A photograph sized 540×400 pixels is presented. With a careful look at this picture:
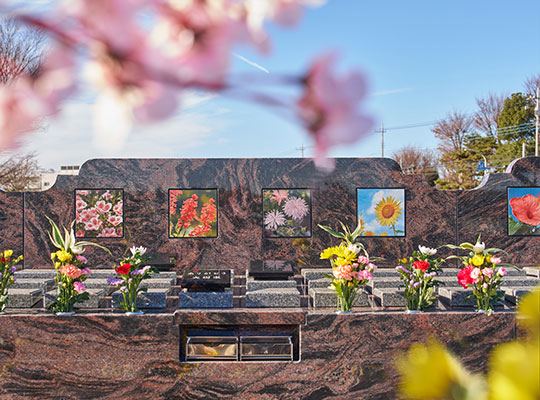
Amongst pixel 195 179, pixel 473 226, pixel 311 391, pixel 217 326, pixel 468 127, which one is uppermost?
pixel 468 127

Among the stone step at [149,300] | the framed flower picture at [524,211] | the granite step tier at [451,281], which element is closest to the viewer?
the stone step at [149,300]

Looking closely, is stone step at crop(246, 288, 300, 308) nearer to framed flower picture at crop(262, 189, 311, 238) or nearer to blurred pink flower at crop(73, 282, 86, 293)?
blurred pink flower at crop(73, 282, 86, 293)

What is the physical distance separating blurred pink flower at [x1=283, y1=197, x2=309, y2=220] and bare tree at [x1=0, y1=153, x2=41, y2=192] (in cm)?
1202

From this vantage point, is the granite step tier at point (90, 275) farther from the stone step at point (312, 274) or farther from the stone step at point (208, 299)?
the stone step at point (312, 274)

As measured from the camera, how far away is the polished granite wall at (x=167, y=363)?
225 inches

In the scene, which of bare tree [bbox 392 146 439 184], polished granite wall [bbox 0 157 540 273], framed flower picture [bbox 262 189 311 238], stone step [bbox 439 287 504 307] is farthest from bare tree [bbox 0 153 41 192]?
bare tree [bbox 392 146 439 184]

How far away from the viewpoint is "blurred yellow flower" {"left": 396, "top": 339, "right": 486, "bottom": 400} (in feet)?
1.87

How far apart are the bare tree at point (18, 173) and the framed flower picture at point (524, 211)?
15.4 meters

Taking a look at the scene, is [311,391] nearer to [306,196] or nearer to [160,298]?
[160,298]

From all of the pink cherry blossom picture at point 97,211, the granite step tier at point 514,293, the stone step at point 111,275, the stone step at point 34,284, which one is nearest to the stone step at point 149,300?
the stone step at point 111,275

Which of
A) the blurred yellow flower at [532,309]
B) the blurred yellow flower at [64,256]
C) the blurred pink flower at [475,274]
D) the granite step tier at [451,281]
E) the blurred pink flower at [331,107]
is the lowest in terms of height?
the granite step tier at [451,281]

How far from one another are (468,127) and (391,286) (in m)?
28.2

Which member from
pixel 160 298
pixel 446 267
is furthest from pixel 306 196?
pixel 160 298

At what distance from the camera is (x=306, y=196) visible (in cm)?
926
